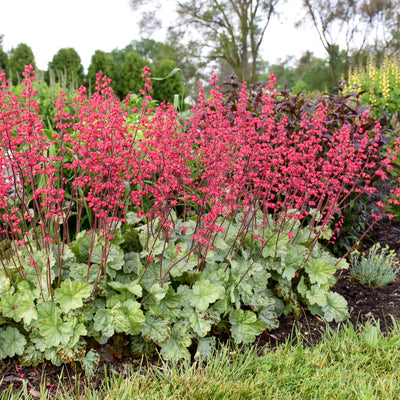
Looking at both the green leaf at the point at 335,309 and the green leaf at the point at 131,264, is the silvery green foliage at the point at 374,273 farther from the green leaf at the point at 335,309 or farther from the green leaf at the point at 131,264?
the green leaf at the point at 131,264


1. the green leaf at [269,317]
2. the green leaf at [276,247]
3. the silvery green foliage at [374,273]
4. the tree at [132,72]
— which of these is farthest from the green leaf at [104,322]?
the tree at [132,72]

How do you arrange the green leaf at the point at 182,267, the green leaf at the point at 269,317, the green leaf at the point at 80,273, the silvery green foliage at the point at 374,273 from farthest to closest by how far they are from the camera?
the silvery green foliage at the point at 374,273, the green leaf at the point at 269,317, the green leaf at the point at 182,267, the green leaf at the point at 80,273

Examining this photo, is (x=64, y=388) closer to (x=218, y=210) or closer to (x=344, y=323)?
(x=218, y=210)

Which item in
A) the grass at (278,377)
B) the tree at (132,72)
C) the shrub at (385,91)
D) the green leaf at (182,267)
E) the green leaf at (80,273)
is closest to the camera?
the grass at (278,377)

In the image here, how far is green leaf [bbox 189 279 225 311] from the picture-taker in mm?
2801

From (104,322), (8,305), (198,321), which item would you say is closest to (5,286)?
(8,305)

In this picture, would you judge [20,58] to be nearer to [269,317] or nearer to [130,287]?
[130,287]

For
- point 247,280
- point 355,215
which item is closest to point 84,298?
point 247,280

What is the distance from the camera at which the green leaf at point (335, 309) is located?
3367 mm

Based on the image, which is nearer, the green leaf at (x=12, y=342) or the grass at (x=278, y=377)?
the grass at (x=278, y=377)

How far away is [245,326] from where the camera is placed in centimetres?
302

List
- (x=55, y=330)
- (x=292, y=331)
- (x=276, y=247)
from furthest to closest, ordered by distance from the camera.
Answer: (x=276, y=247) → (x=292, y=331) → (x=55, y=330)

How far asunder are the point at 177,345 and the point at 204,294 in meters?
0.39

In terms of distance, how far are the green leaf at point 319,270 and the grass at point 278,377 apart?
0.46 metres
